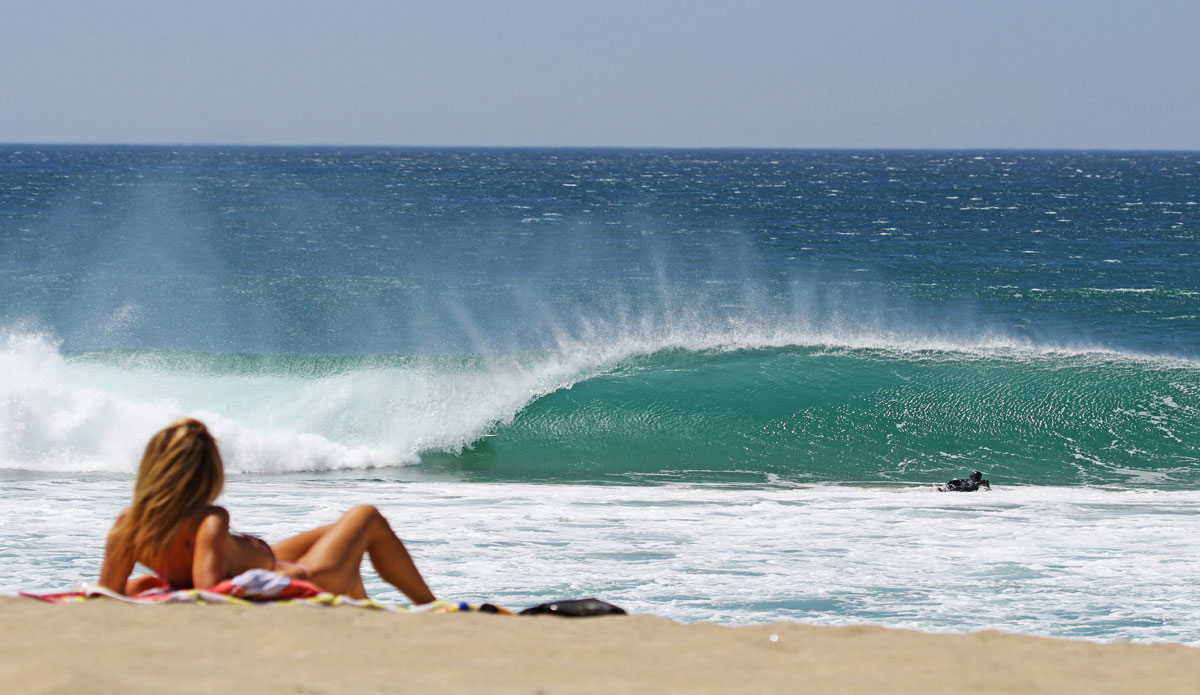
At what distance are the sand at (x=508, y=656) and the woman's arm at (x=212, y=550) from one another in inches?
5.1

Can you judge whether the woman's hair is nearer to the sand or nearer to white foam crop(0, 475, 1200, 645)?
the sand

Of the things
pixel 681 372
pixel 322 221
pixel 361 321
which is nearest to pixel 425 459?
pixel 681 372

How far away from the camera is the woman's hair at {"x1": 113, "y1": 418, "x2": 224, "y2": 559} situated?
450 centimetres

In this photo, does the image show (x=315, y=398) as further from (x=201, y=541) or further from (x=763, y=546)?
(x=201, y=541)

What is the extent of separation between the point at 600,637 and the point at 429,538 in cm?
461

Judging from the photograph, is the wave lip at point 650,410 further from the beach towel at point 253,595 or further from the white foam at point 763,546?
the beach towel at point 253,595

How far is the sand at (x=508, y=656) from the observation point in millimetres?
3959

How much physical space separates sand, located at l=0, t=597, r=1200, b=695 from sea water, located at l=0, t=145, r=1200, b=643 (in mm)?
2203

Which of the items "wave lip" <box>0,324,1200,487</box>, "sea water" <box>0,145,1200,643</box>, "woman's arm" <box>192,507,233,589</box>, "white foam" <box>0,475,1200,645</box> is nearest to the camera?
"woman's arm" <box>192,507,233,589</box>

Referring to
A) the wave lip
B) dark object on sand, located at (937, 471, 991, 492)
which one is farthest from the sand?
the wave lip

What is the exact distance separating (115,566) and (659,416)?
11189mm

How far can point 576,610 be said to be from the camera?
509 centimetres

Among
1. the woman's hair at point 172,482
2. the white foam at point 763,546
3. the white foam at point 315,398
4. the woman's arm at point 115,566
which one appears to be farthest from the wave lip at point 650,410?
the woman's hair at point 172,482

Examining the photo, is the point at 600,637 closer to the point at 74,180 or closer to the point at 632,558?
the point at 632,558
